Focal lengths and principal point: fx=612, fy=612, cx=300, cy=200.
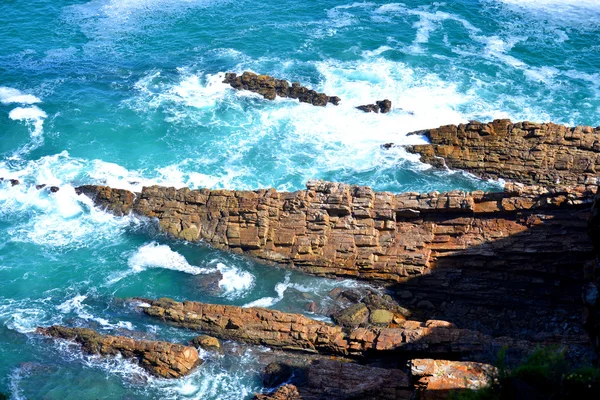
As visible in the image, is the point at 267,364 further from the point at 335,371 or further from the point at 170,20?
the point at 170,20

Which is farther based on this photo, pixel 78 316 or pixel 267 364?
pixel 78 316

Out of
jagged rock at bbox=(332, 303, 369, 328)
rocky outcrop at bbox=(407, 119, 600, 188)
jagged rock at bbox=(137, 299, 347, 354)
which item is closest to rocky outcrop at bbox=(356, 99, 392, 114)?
rocky outcrop at bbox=(407, 119, 600, 188)

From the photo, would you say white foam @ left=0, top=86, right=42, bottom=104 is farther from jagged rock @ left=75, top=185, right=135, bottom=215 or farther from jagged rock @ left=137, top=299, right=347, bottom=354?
jagged rock @ left=137, top=299, right=347, bottom=354

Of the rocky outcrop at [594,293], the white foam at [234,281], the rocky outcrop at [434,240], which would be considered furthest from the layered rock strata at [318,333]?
the rocky outcrop at [594,293]

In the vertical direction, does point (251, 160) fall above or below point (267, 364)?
above

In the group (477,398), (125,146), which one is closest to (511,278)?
(477,398)

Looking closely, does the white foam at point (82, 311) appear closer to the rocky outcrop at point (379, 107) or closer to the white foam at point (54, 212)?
the white foam at point (54, 212)
